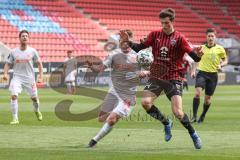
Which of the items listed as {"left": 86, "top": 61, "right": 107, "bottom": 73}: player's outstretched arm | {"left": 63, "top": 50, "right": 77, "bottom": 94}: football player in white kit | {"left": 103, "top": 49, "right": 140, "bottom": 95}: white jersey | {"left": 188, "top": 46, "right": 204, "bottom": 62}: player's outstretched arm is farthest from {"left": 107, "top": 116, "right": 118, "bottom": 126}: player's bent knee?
{"left": 63, "top": 50, "right": 77, "bottom": 94}: football player in white kit

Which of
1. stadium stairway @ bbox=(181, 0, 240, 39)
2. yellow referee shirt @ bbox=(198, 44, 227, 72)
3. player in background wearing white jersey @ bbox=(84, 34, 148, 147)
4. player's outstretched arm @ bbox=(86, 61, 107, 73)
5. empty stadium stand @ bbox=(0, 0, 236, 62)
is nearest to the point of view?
player's outstretched arm @ bbox=(86, 61, 107, 73)

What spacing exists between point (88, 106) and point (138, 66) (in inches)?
413

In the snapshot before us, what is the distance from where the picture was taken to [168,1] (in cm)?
5359

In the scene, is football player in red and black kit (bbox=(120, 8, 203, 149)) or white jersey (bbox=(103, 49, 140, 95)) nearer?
football player in red and black kit (bbox=(120, 8, 203, 149))

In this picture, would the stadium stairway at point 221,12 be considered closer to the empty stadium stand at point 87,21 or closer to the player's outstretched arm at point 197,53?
the empty stadium stand at point 87,21

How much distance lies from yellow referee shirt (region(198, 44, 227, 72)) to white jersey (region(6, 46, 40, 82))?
4355 mm

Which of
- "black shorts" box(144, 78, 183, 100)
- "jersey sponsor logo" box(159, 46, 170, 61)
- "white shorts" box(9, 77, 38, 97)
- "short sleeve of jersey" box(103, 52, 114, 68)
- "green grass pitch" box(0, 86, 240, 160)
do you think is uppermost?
"jersey sponsor logo" box(159, 46, 170, 61)

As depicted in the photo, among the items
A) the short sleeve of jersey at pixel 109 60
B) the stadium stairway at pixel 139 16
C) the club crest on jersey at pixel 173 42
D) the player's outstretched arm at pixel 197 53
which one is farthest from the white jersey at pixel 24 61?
the stadium stairway at pixel 139 16

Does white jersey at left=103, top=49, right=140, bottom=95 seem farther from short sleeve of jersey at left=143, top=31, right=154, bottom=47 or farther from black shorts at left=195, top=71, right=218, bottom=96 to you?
black shorts at left=195, top=71, right=218, bottom=96

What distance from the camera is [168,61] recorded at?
38.4 ft

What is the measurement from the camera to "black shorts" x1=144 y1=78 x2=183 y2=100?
11758 mm

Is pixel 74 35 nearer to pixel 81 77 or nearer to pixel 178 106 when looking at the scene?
pixel 81 77

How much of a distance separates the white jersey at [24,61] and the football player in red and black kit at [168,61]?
6109 mm

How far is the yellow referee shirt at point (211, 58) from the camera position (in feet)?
59.8
